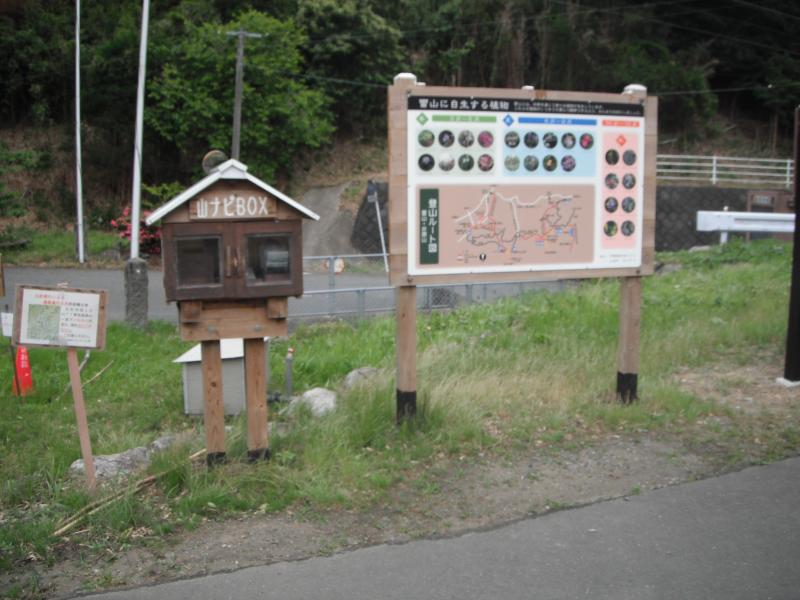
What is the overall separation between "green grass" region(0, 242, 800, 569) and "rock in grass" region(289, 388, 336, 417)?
14 cm

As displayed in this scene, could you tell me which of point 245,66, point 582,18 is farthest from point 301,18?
point 582,18

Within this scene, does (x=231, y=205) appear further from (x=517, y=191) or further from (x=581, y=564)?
(x=581, y=564)

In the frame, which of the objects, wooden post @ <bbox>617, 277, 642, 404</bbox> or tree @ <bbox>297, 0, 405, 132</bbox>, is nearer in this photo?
wooden post @ <bbox>617, 277, 642, 404</bbox>

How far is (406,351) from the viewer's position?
616cm

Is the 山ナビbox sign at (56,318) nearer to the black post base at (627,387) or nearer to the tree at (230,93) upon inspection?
the black post base at (627,387)

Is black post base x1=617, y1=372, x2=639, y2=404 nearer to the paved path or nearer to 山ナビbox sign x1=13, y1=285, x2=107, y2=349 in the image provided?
the paved path

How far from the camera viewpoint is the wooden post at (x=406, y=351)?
6129 millimetres

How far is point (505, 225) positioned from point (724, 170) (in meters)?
32.7

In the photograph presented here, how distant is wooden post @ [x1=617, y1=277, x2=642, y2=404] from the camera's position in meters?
6.89

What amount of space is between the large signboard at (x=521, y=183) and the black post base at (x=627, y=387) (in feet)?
3.00

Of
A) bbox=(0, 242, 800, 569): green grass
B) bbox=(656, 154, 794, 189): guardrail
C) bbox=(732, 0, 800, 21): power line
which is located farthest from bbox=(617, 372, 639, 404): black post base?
bbox=(732, 0, 800, 21): power line

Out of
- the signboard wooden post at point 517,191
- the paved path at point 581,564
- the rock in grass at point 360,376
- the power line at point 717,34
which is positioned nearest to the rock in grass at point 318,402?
the rock in grass at point 360,376

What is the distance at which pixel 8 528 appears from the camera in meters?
4.67

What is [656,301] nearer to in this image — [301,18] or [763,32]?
[301,18]
